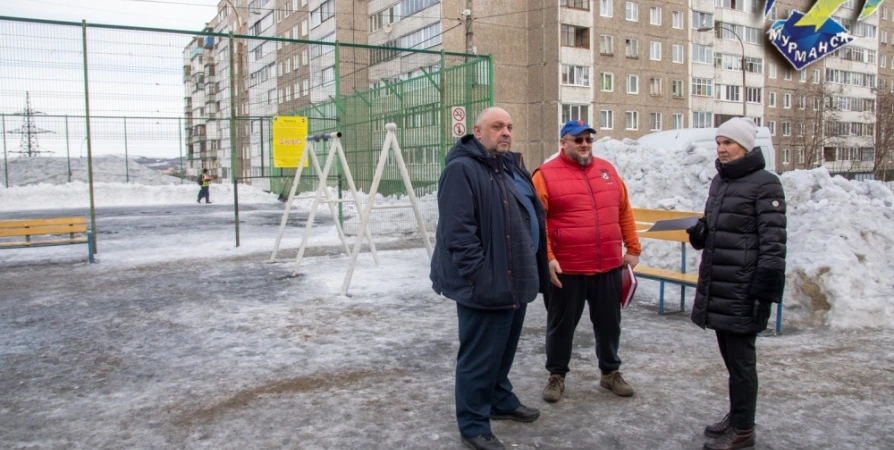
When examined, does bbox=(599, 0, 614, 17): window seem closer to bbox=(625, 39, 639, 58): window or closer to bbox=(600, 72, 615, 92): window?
bbox=(625, 39, 639, 58): window

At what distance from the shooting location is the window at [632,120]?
49812 millimetres

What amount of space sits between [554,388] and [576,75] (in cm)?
4448

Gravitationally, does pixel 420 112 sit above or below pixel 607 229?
above

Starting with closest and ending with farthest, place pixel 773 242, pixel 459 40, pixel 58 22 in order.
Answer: pixel 773 242 → pixel 58 22 → pixel 459 40

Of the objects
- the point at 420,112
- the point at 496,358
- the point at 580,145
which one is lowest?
the point at 496,358

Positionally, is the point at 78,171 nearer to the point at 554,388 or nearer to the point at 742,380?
the point at 554,388

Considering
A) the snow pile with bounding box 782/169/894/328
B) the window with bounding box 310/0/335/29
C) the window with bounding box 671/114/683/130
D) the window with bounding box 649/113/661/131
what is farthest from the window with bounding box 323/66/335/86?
the window with bounding box 671/114/683/130

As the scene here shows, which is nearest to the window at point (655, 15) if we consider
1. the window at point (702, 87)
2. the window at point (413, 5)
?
the window at point (702, 87)

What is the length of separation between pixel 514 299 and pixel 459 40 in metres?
40.5

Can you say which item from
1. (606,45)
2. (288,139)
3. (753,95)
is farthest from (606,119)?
(288,139)

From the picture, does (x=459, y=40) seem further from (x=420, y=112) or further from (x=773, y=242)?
(x=773, y=242)

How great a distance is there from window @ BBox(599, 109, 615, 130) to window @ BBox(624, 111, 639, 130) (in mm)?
1446

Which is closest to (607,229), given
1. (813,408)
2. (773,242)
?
(773,242)

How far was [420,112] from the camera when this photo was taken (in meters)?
14.1
